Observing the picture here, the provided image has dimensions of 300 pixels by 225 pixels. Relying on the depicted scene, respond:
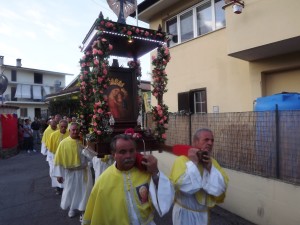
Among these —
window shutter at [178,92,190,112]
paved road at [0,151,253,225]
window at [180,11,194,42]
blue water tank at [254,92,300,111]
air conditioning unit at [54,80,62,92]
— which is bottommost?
paved road at [0,151,253,225]

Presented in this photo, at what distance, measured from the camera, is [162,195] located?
2.74 metres

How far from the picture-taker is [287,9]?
5.85 m

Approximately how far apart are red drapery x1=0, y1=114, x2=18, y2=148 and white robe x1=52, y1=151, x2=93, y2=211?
1055cm

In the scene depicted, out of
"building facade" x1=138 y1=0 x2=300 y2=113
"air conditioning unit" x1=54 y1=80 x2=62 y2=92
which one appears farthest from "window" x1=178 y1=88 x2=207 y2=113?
"air conditioning unit" x1=54 y1=80 x2=62 y2=92

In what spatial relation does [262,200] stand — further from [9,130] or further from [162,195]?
[9,130]

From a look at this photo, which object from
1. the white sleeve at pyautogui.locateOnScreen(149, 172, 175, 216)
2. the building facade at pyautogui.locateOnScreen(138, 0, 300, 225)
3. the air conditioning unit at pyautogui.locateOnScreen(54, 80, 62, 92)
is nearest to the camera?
the white sleeve at pyautogui.locateOnScreen(149, 172, 175, 216)

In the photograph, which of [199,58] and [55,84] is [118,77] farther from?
[55,84]

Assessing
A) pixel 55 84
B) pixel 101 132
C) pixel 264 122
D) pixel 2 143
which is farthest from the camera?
pixel 55 84

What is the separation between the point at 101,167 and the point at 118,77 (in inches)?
73.7

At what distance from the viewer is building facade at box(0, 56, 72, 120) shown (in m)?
42.8

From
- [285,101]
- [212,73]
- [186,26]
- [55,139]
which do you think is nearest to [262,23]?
[285,101]

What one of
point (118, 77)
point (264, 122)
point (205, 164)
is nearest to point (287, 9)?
point (264, 122)

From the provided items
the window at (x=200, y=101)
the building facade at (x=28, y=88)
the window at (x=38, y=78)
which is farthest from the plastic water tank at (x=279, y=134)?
the window at (x=38, y=78)

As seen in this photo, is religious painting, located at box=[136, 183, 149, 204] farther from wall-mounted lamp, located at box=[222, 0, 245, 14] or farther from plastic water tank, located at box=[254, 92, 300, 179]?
wall-mounted lamp, located at box=[222, 0, 245, 14]
